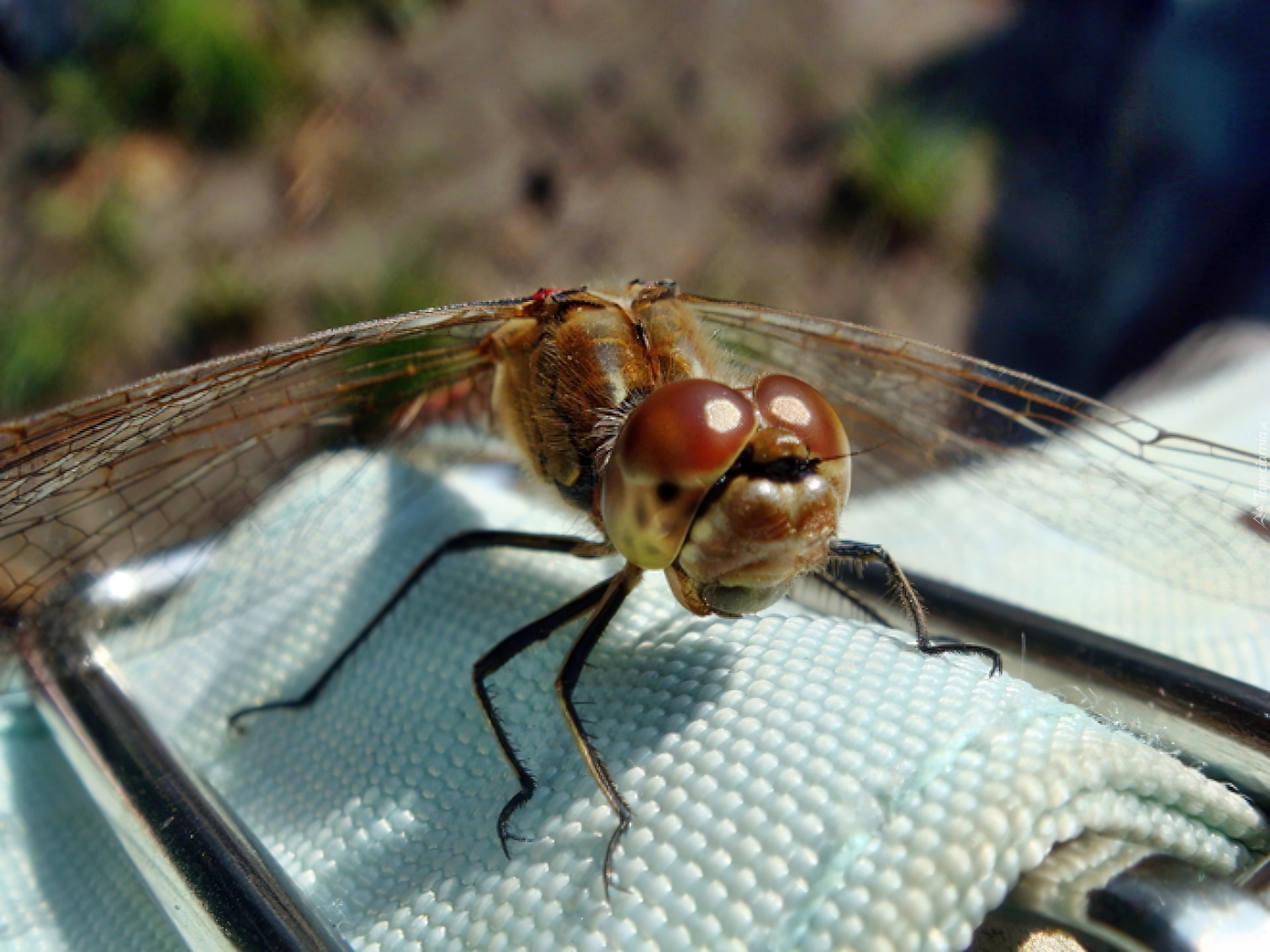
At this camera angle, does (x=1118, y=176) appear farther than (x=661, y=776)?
Yes

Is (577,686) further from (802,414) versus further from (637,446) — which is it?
(802,414)

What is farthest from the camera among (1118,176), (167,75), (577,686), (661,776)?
(167,75)

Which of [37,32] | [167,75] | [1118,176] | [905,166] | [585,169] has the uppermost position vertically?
[37,32]

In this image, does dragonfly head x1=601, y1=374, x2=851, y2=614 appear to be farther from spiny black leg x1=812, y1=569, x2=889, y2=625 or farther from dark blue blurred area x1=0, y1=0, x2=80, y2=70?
dark blue blurred area x1=0, y1=0, x2=80, y2=70

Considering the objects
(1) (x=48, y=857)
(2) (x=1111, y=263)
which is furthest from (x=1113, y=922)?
(2) (x=1111, y=263)

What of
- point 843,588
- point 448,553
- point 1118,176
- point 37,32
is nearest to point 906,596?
point 843,588

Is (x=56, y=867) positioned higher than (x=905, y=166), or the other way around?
(x=905, y=166)

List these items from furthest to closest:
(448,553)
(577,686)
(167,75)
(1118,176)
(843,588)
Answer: (167,75) → (1118,176) → (448,553) → (843,588) → (577,686)

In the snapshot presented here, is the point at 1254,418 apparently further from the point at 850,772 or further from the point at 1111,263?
the point at 1111,263

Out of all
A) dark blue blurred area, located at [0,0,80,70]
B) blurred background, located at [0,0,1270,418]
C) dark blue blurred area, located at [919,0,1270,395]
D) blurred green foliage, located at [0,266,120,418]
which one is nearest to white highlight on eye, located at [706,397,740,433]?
dark blue blurred area, located at [919,0,1270,395]
